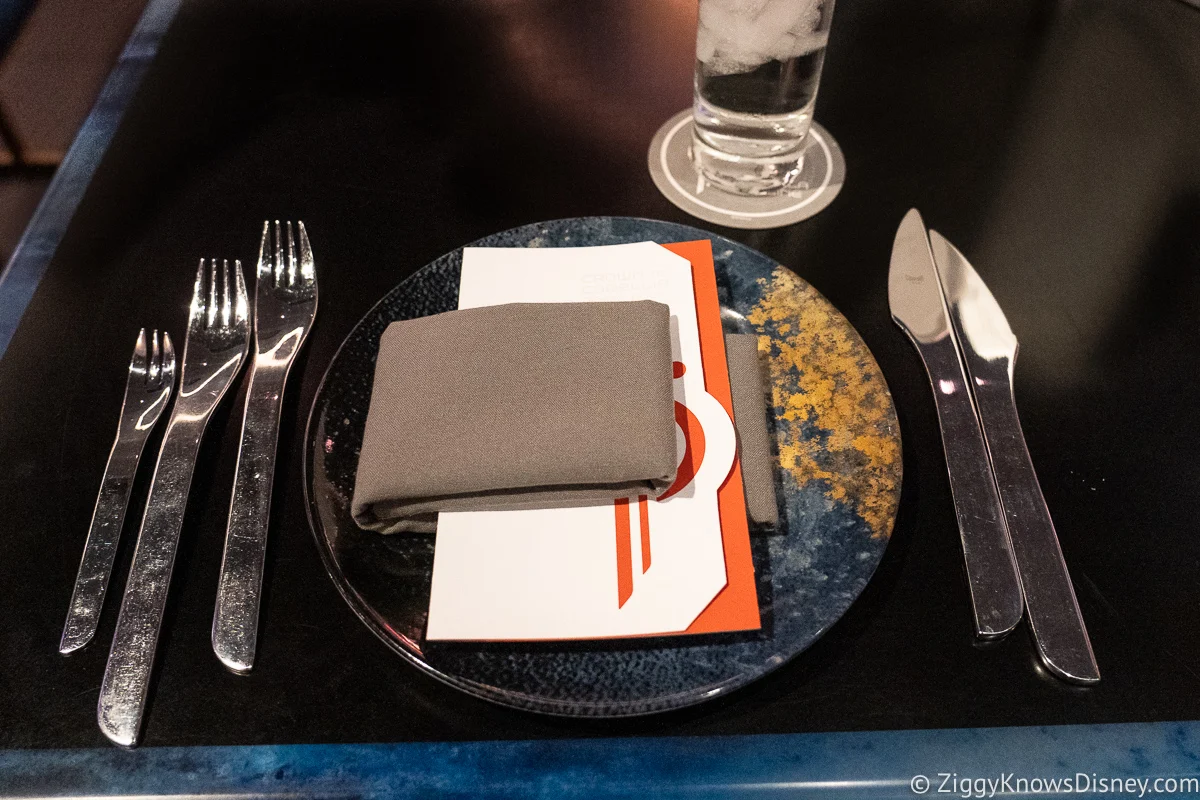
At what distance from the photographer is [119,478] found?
1.91ft

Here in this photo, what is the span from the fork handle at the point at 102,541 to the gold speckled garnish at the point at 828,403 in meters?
0.47

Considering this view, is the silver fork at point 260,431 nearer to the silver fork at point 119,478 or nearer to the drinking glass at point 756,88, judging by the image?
the silver fork at point 119,478

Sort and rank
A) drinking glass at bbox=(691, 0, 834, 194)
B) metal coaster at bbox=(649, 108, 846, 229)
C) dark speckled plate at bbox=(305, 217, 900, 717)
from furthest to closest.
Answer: metal coaster at bbox=(649, 108, 846, 229) → drinking glass at bbox=(691, 0, 834, 194) → dark speckled plate at bbox=(305, 217, 900, 717)

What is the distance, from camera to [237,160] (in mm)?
839

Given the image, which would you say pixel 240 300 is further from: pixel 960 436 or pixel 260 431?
pixel 960 436

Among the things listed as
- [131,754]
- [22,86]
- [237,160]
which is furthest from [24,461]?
[22,86]

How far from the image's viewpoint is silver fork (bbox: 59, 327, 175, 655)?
53 centimetres

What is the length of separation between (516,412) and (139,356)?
360 mm

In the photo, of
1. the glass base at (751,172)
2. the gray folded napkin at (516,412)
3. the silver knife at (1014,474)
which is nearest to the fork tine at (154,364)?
the gray folded napkin at (516,412)

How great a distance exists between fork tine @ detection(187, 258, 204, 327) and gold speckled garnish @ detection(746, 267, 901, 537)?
46 centimetres

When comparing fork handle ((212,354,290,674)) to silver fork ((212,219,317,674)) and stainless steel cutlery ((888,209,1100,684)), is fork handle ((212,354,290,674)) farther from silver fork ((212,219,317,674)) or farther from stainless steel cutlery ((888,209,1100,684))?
stainless steel cutlery ((888,209,1100,684))

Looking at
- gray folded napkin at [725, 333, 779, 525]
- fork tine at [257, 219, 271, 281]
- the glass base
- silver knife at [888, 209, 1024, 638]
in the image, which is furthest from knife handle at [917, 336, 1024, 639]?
fork tine at [257, 219, 271, 281]

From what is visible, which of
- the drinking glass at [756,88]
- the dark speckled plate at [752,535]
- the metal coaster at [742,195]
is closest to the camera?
the dark speckled plate at [752,535]

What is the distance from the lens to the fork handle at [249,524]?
52cm
